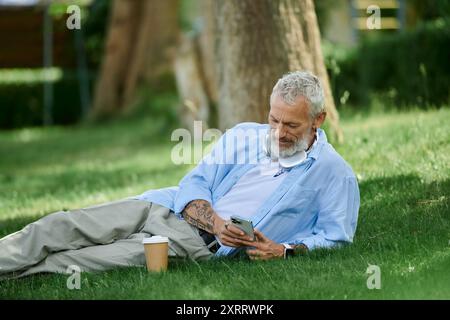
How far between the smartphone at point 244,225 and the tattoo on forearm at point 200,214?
0.84 feet

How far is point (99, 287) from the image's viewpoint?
522 centimetres

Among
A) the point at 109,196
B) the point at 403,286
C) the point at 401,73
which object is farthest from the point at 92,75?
the point at 403,286

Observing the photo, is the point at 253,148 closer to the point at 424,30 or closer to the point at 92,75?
the point at 424,30

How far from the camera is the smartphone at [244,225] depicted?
5.26 metres

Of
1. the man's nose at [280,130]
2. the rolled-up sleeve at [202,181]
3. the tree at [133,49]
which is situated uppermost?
the tree at [133,49]

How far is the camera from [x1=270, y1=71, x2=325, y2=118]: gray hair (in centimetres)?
541

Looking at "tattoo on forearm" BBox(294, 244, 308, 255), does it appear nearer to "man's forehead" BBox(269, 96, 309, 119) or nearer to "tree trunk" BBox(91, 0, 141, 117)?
"man's forehead" BBox(269, 96, 309, 119)

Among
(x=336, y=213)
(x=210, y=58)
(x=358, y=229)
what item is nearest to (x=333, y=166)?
(x=336, y=213)

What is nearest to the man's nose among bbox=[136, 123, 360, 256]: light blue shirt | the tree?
bbox=[136, 123, 360, 256]: light blue shirt

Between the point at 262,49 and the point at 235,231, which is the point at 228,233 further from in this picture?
the point at 262,49

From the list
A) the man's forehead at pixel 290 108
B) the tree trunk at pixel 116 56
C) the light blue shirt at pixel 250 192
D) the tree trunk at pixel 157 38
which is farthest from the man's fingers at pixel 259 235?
the tree trunk at pixel 116 56

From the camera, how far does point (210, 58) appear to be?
14.5 metres

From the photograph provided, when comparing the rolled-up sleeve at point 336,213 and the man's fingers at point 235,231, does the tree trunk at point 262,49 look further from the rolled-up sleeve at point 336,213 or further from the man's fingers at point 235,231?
the man's fingers at point 235,231

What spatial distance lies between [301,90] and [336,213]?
29.5 inches
